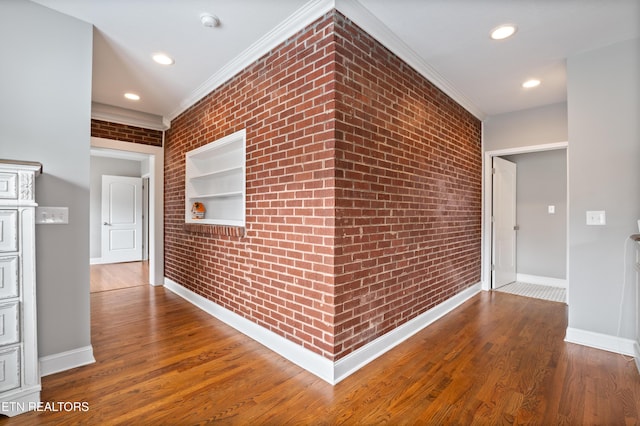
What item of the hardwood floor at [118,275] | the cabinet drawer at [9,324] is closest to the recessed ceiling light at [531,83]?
the cabinet drawer at [9,324]

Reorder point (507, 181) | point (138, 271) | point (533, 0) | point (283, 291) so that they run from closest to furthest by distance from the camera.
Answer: point (533, 0) → point (283, 291) → point (507, 181) → point (138, 271)

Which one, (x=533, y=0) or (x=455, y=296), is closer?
(x=533, y=0)

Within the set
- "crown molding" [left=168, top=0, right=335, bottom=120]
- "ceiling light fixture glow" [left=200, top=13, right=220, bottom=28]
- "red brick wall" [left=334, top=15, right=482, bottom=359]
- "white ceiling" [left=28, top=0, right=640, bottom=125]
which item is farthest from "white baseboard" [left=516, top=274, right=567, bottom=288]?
"ceiling light fixture glow" [left=200, top=13, right=220, bottom=28]

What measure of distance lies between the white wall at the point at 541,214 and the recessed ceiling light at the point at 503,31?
2.98 m

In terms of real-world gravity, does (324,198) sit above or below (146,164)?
below

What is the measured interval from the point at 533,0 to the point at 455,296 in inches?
115

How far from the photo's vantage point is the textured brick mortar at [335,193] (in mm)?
2100

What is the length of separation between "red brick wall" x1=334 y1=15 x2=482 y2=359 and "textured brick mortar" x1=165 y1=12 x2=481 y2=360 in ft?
0.04

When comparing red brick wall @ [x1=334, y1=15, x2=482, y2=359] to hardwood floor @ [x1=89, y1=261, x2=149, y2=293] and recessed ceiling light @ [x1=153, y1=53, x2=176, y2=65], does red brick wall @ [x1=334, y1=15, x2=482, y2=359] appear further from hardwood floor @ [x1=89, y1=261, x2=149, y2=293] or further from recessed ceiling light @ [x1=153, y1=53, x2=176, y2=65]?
hardwood floor @ [x1=89, y1=261, x2=149, y2=293]

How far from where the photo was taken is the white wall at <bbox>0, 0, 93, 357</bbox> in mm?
2029

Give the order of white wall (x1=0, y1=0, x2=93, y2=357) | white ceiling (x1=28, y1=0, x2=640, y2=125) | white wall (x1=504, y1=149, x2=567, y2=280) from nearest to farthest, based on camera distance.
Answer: white wall (x1=0, y1=0, x2=93, y2=357), white ceiling (x1=28, y1=0, x2=640, y2=125), white wall (x1=504, y1=149, x2=567, y2=280)

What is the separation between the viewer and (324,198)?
2092 mm

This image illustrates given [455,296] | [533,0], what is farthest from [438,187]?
[533,0]

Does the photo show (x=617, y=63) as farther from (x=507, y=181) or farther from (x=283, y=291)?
(x=283, y=291)
